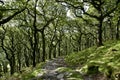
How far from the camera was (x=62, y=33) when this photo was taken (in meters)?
57.2

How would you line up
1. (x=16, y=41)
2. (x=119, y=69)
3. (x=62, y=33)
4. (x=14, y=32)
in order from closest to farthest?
(x=119, y=69), (x=14, y=32), (x=16, y=41), (x=62, y=33)

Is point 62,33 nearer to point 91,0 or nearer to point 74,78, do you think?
point 91,0

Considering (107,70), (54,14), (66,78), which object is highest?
(54,14)

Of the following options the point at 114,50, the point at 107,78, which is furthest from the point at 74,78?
the point at 114,50

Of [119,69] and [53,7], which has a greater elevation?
[53,7]

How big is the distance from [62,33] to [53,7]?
56.1 feet

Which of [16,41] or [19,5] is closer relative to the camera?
[19,5]

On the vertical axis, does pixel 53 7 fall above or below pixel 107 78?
above

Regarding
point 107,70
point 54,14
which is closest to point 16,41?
point 54,14

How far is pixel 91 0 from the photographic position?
85.0 feet

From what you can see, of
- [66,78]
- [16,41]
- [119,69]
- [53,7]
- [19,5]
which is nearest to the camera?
[119,69]

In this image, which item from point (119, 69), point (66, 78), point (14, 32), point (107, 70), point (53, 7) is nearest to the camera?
point (119, 69)

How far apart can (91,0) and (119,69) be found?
15.2m

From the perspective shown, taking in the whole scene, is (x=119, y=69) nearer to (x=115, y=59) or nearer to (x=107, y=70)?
(x=107, y=70)
